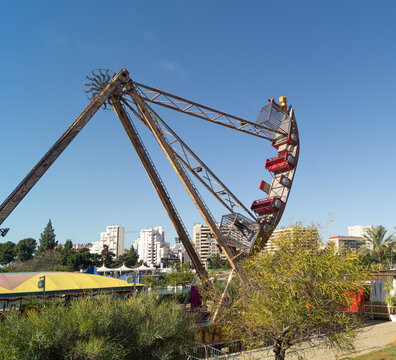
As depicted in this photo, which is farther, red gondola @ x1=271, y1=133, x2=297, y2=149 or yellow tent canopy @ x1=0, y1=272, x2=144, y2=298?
red gondola @ x1=271, y1=133, x2=297, y2=149

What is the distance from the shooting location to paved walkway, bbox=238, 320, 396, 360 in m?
15.7

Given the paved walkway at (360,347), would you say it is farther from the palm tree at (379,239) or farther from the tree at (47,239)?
the tree at (47,239)

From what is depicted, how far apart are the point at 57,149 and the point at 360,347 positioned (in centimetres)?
1899

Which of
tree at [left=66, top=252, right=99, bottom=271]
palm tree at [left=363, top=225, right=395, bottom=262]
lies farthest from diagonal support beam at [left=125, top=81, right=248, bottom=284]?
tree at [left=66, top=252, right=99, bottom=271]

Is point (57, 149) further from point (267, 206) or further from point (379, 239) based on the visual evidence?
point (379, 239)

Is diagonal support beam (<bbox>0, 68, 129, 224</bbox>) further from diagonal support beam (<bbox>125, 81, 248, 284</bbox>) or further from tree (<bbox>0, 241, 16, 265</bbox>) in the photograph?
tree (<bbox>0, 241, 16, 265</bbox>)

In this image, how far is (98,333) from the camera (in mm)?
10398

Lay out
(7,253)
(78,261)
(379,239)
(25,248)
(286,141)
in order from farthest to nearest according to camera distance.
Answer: (25,248) → (7,253) → (78,261) → (379,239) → (286,141)

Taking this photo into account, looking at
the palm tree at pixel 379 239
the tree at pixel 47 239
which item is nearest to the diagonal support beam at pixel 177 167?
the palm tree at pixel 379 239

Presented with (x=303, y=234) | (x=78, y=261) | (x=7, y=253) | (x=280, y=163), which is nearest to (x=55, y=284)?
(x=303, y=234)

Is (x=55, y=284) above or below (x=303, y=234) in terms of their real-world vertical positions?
below

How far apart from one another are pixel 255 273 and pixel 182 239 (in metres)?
9.67

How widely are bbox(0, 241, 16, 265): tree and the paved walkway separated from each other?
113m

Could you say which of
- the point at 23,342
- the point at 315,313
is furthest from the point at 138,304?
the point at 315,313
